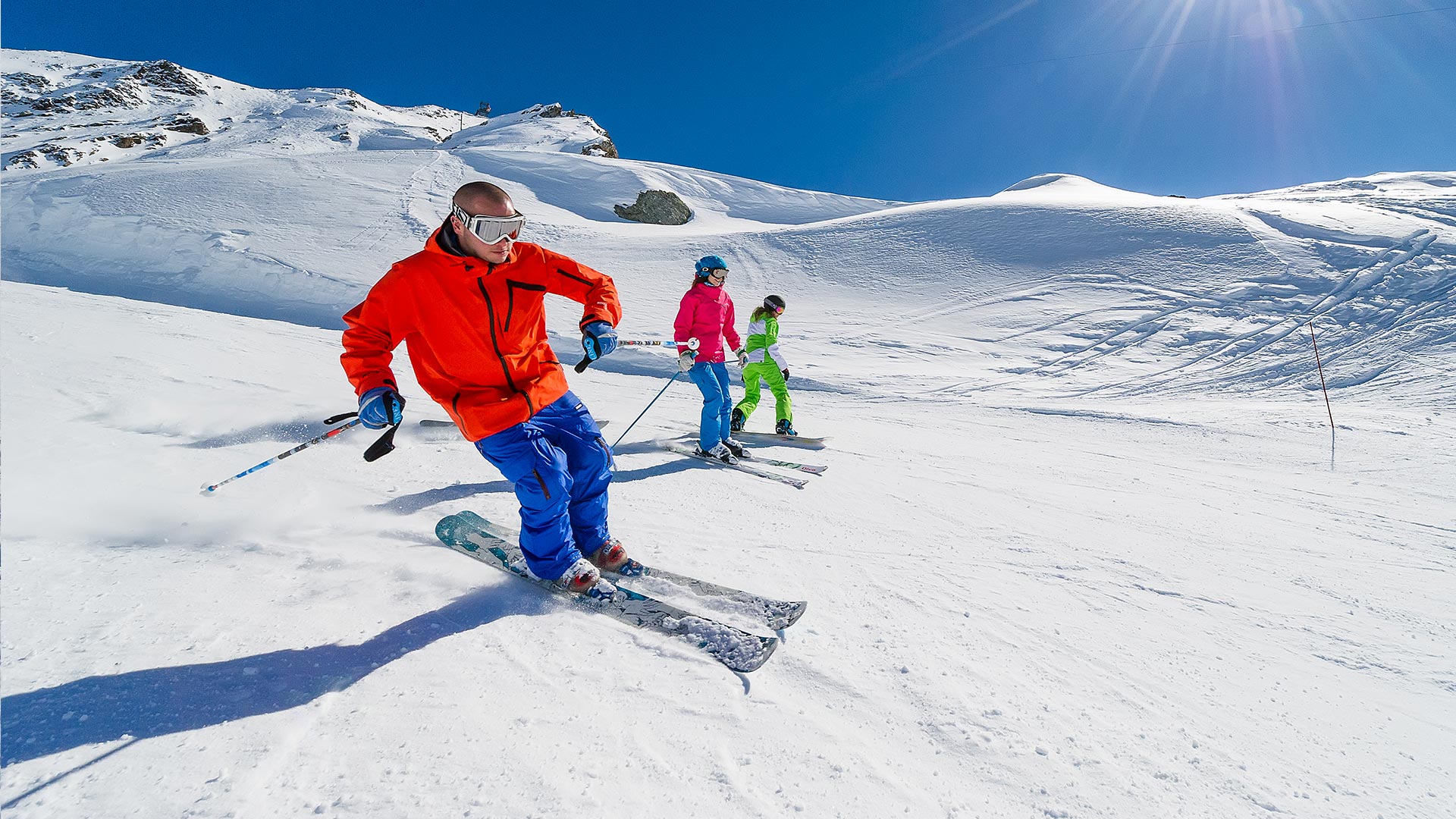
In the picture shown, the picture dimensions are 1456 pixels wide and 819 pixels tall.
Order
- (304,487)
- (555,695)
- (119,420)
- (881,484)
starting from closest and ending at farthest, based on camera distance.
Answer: (555,695) → (304,487) → (119,420) → (881,484)

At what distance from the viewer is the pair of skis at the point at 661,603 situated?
2.47 meters

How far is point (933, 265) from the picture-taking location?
17.0m

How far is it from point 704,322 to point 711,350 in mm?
293

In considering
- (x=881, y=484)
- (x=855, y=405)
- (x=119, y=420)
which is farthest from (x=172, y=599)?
(x=855, y=405)

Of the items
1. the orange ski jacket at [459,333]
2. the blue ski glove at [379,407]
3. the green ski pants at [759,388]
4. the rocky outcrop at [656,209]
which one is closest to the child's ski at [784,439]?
the green ski pants at [759,388]

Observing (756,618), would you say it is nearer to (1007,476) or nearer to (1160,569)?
(1160,569)

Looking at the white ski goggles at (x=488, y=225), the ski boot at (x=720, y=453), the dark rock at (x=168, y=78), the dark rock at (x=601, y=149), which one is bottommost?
the ski boot at (x=720, y=453)

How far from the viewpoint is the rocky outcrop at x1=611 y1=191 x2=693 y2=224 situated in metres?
28.2

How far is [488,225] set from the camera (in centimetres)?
269

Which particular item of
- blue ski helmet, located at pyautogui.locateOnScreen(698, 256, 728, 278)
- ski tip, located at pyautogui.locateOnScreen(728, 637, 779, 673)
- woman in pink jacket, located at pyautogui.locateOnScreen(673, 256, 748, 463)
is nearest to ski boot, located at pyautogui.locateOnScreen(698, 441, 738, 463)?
woman in pink jacket, located at pyautogui.locateOnScreen(673, 256, 748, 463)

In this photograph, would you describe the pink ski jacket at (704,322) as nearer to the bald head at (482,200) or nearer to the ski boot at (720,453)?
the ski boot at (720,453)

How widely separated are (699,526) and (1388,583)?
4.08m

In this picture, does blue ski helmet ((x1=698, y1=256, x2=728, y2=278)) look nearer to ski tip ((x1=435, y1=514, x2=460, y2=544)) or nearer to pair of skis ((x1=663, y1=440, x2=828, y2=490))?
pair of skis ((x1=663, y1=440, x2=828, y2=490))

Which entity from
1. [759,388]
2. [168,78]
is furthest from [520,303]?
[168,78]
